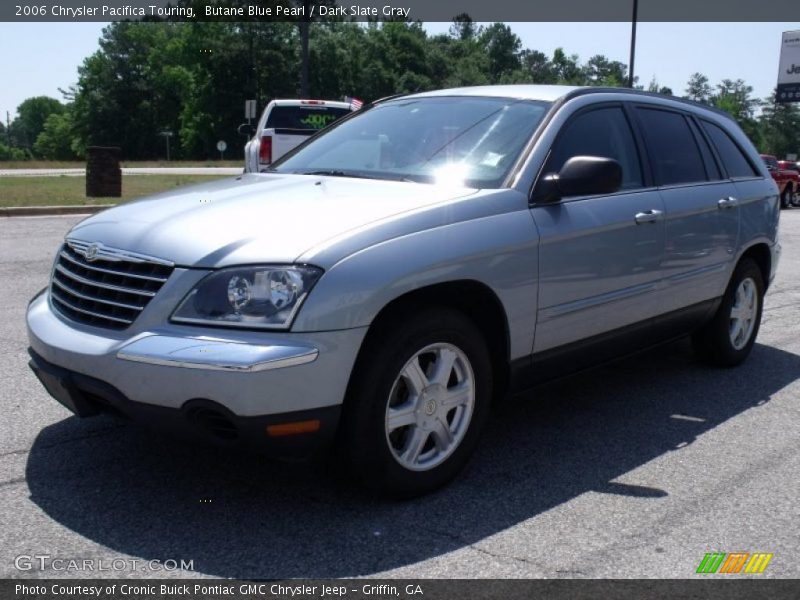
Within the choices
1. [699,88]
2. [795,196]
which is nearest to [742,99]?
[699,88]

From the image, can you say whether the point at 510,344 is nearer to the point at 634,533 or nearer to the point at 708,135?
the point at 634,533

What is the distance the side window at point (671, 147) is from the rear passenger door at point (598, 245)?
7.7 inches

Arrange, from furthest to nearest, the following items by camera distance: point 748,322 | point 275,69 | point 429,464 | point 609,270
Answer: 1. point 275,69
2. point 748,322
3. point 609,270
4. point 429,464

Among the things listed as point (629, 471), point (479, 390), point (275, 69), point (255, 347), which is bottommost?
point (629, 471)

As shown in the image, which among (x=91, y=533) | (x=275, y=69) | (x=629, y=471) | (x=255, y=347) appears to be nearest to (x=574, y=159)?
(x=629, y=471)

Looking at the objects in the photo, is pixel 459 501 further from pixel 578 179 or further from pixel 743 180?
pixel 743 180

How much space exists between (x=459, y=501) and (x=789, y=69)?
64.5m

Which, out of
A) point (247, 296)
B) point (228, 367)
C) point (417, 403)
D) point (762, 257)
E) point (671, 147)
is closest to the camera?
point (228, 367)

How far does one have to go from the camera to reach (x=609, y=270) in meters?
4.41

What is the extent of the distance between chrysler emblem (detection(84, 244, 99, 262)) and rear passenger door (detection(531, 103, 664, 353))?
1.87 m

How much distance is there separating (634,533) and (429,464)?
0.84 metres

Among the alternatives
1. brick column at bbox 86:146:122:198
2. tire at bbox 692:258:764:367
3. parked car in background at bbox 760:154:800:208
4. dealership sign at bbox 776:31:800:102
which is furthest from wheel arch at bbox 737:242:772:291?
dealership sign at bbox 776:31:800:102

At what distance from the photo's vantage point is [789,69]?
198 ft

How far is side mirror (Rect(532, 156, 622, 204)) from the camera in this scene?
400cm
